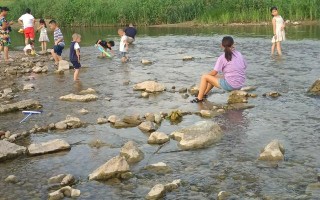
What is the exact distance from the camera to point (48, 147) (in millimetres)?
7508

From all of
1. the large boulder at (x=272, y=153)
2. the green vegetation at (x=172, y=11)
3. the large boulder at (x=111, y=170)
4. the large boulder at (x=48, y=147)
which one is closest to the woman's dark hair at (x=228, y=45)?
the large boulder at (x=272, y=153)

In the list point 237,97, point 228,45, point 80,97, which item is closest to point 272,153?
point 237,97

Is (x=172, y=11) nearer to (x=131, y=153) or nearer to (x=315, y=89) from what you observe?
(x=315, y=89)

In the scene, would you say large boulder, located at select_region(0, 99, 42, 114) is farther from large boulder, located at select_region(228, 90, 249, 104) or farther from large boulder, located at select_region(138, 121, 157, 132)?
large boulder, located at select_region(228, 90, 249, 104)

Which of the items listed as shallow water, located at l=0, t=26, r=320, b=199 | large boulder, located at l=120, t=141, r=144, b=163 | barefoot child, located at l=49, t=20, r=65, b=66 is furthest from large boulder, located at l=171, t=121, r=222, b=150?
barefoot child, located at l=49, t=20, r=65, b=66

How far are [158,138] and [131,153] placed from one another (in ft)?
2.86

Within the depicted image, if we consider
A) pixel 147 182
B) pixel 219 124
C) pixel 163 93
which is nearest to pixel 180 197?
pixel 147 182

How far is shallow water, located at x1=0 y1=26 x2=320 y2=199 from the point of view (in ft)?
19.5

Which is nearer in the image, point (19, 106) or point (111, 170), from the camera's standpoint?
point (111, 170)

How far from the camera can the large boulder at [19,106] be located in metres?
10.4

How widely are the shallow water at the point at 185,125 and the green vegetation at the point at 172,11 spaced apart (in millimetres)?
16221

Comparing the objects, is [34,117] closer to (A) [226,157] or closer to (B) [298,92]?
(A) [226,157]

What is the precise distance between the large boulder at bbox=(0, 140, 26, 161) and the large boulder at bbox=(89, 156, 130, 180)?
68.6 inches

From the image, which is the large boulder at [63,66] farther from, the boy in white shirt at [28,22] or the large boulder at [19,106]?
the large boulder at [19,106]
